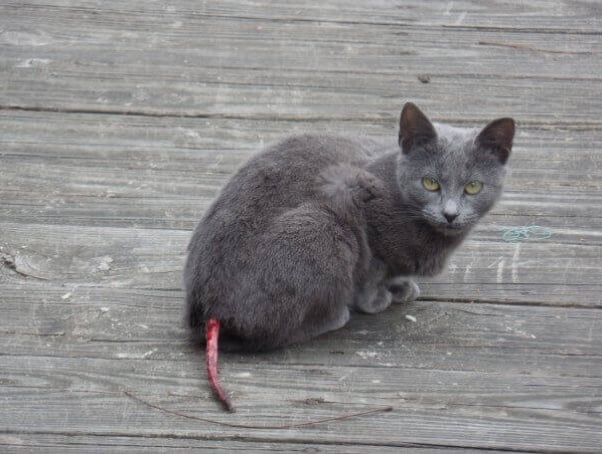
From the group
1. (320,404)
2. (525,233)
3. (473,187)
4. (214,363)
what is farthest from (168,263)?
(525,233)

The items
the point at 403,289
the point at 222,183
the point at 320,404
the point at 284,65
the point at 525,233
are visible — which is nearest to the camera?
the point at 320,404

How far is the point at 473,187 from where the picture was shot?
2793 millimetres

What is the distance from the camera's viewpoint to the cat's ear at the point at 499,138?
2.73 meters

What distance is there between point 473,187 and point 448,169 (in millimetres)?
98

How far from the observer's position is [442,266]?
290cm

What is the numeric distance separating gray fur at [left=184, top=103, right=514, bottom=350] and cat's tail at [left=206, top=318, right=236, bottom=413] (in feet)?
0.12

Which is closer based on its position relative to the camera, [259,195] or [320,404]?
[320,404]

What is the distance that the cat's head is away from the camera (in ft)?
9.05

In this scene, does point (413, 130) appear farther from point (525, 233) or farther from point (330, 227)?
point (525, 233)

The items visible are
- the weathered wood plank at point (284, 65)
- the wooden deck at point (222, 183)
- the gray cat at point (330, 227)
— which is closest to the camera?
the wooden deck at point (222, 183)

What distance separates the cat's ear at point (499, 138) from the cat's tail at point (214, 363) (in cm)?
94

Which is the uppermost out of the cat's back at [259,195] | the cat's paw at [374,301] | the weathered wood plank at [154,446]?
the cat's back at [259,195]

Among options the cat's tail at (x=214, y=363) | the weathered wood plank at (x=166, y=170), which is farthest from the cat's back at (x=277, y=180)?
the weathered wood plank at (x=166, y=170)

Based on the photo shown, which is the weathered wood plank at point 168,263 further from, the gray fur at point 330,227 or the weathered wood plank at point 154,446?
the weathered wood plank at point 154,446
